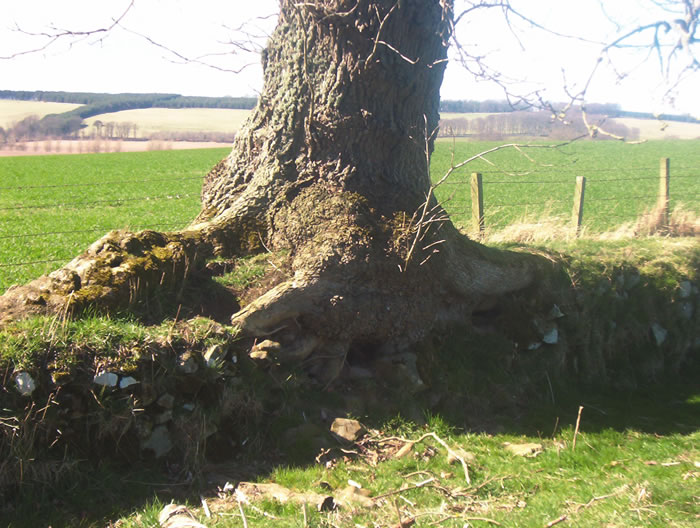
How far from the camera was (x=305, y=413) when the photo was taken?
214 inches

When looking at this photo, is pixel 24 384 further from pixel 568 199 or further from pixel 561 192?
pixel 561 192

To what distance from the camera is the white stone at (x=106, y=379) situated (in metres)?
4.47

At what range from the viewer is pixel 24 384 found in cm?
423

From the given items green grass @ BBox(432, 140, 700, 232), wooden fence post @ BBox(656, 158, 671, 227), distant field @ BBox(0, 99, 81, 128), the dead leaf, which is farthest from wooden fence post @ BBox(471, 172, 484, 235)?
distant field @ BBox(0, 99, 81, 128)

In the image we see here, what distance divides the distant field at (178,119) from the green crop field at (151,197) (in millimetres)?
6406

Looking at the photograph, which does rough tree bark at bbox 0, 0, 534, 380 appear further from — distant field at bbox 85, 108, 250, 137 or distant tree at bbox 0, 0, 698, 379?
distant field at bbox 85, 108, 250, 137

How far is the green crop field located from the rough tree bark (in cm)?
81

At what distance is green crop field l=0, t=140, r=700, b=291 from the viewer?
11.9 m

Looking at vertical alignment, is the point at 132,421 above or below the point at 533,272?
below

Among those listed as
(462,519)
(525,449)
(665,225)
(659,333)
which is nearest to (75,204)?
(665,225)

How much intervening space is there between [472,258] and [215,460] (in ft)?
12.2

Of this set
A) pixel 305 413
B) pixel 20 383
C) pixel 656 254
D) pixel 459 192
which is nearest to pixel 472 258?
pixel 305 413

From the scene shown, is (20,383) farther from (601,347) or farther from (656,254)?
(656,254)

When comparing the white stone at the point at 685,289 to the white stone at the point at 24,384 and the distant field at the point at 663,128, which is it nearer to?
the distant field at the point at 663,128
